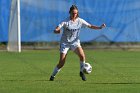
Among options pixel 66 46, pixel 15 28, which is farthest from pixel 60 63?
pixel 15 28

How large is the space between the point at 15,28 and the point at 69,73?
982 cm

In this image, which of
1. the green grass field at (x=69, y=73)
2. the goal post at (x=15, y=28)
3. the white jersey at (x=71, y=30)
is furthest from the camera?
the goal post at (x=15, y=28)

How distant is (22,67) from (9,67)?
432 mm

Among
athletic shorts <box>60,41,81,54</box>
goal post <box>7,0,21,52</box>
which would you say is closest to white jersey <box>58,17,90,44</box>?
athletic shorts <box>60,41,81,54</box>

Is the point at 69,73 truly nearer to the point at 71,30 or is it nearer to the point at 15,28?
the point at 71,30

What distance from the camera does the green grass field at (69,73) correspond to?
488 inches

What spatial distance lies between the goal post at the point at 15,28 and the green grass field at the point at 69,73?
0.53 meters

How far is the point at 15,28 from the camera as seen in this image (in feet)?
83.9

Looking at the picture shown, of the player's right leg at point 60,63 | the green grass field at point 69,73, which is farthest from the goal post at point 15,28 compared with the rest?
the player's right leg at point 60,63

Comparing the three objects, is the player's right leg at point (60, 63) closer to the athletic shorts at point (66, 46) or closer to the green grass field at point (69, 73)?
the athletic shorts at point (66, 46)

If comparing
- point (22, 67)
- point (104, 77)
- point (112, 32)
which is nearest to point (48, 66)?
point (22, 67)

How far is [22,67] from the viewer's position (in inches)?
717

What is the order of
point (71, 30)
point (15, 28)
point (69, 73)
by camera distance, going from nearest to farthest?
point (71, 30) → point (69, 73) → point (15, 28)

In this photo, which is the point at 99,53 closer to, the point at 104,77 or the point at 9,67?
the point at 9,67
